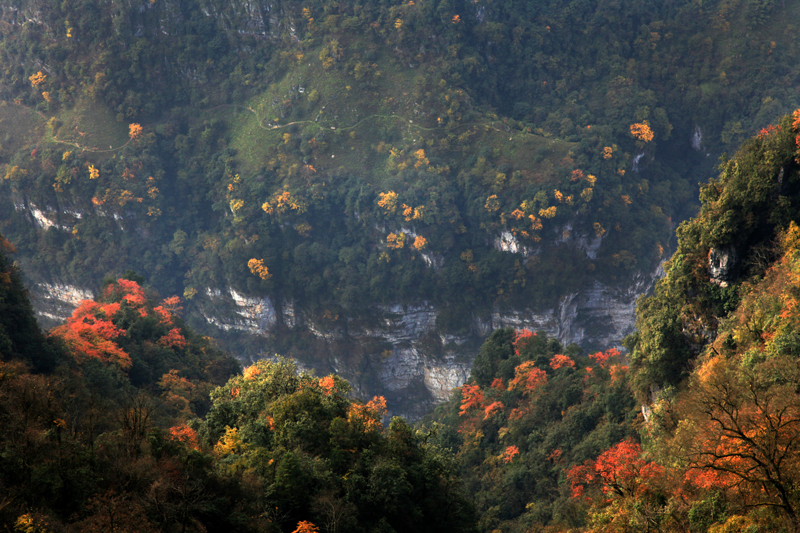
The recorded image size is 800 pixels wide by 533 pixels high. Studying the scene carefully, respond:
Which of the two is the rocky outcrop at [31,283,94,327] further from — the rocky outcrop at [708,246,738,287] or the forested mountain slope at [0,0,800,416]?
the rocky outcrop at [708,246,738,287]

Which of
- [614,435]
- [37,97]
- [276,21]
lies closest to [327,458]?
[614,435]

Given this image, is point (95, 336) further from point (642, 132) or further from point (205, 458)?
point (642, 132)

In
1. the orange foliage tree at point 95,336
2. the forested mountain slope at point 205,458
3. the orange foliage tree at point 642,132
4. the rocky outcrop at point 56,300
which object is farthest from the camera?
the rocky outcrop at point 56,300

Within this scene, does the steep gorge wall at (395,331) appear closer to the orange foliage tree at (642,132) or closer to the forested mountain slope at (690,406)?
the orange foliage tree at (642,132)

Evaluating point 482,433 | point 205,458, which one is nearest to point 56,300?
point 482,433

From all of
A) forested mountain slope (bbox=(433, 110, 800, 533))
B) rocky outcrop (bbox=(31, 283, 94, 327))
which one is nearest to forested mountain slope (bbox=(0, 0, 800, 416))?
rocky outcrop (bbox=(31, 283, 94, 327))

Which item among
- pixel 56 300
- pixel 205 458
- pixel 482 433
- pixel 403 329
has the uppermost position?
pixel 56 300

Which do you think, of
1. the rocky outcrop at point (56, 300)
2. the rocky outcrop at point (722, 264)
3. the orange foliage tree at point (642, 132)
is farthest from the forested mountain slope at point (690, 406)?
the rocky outcrop at point (56, 300)

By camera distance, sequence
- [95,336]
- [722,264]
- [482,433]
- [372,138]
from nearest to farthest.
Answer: [722,264], [95,336], [482,433], [372,138]
